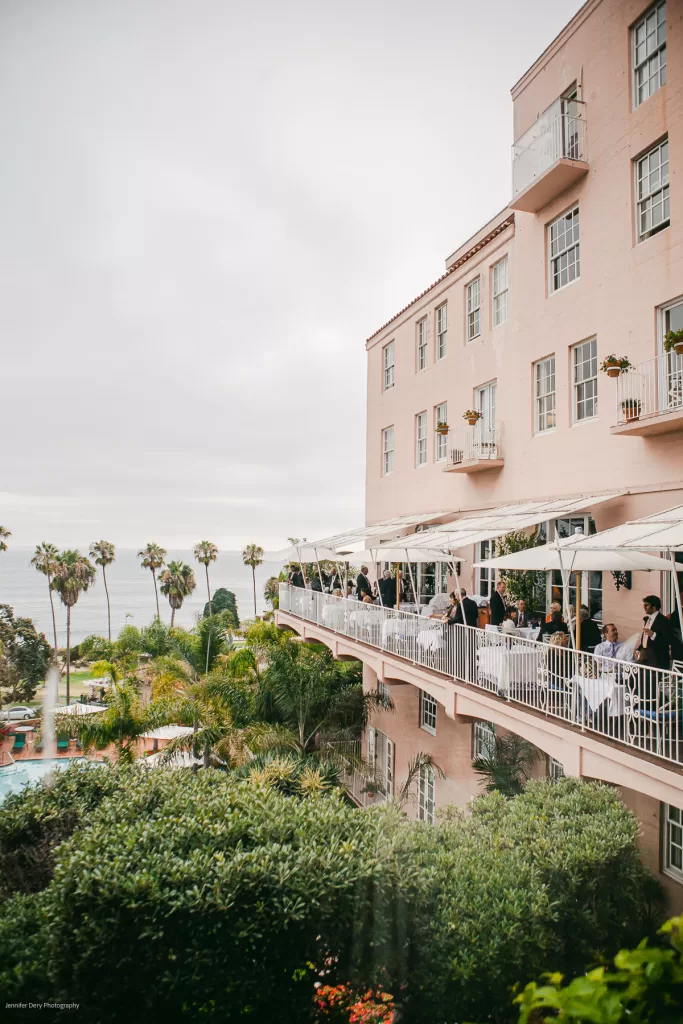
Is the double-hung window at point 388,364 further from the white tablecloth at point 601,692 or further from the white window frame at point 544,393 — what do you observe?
the white tablecloth at point 601,692

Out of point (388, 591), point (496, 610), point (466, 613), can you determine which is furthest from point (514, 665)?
point (388, 591)

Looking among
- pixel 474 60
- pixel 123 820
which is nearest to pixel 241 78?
pixel 474 60

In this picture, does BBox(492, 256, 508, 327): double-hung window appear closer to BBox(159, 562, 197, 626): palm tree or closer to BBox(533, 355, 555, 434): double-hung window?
BBox(533, 355, 555, 434): double-hung window

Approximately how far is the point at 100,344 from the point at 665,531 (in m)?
57.8

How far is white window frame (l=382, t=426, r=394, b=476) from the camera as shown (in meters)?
23.8

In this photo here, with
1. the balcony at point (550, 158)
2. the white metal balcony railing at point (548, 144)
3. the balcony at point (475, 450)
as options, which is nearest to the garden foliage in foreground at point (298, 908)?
the balcony at point (475, 450)

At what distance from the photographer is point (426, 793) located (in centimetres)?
1802

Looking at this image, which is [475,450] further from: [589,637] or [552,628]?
[589,637]

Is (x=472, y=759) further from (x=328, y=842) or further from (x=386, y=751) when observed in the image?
(x=328, y=842)

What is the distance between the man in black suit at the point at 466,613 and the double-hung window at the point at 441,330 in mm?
10187

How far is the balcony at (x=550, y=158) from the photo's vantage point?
45.5 ft

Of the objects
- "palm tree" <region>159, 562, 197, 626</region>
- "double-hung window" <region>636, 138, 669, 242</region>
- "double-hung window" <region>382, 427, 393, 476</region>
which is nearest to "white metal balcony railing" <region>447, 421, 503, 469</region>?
"double-hung window" <region>382, 427, 393, 476</region>

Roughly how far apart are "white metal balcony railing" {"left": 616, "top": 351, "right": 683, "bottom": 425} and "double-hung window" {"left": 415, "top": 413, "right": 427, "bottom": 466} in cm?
945

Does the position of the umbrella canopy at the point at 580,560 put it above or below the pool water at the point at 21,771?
above
